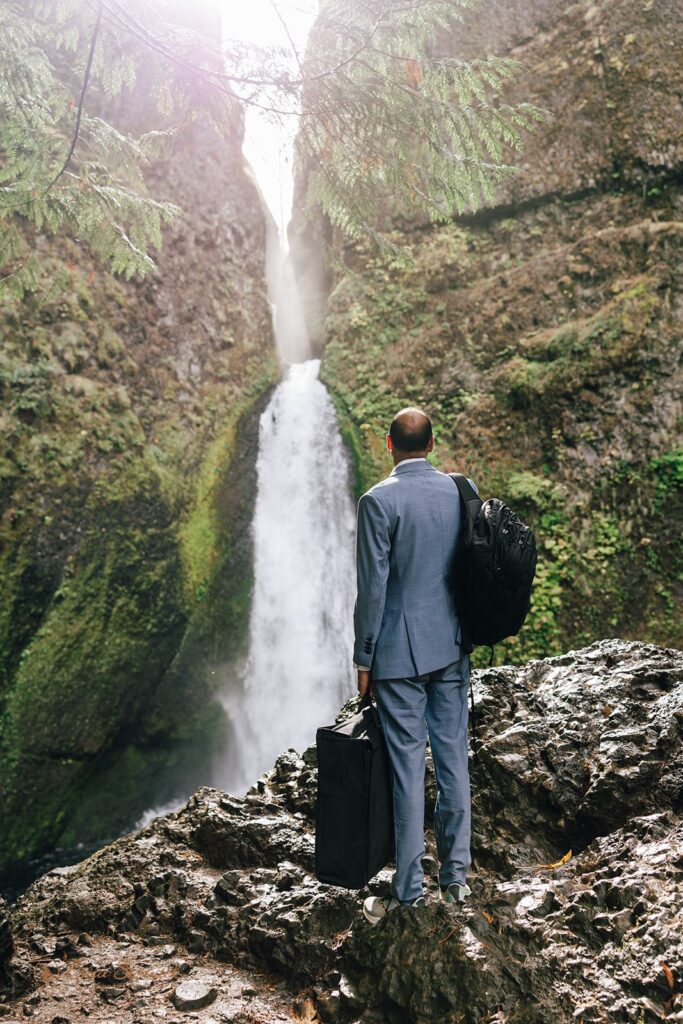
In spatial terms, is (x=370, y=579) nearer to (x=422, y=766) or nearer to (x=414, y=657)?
(x=414, y=657)

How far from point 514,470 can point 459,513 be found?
6295 mm

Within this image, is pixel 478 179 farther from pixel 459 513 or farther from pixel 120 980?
pixel 120 980

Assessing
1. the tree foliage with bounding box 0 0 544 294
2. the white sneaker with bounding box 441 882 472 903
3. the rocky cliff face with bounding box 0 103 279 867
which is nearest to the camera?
the white sneaker with bounding box 441 882 472 903

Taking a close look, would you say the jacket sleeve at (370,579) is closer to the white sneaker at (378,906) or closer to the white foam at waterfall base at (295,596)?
the white sneaker at (378,906)

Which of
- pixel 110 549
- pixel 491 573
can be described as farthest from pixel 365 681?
pixel 110 549

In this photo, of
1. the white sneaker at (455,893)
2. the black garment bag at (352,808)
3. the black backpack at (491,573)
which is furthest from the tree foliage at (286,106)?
the white sneaker at (455,893)

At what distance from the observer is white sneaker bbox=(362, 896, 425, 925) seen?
7.96 feet

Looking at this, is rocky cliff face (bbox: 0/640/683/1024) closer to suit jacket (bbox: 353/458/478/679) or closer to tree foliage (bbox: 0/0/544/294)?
suit jacket (bbox: 353/458/478/679)

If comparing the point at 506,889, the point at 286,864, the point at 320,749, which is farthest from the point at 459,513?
the point at 286,864

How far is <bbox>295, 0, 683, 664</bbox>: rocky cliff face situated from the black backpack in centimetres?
539

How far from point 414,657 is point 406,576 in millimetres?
328

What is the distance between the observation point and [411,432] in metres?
2.63

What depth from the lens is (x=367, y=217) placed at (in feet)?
12.9

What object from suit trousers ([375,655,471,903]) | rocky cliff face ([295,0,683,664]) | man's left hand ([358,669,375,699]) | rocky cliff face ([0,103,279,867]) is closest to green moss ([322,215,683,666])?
rocky cliff face ([295,0,683,664])
